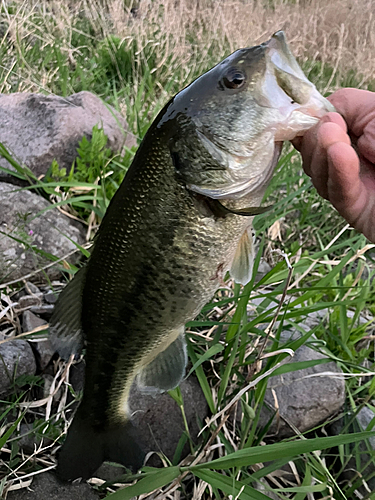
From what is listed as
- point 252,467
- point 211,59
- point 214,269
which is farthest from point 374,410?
point 211,59

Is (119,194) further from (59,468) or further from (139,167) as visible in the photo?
(59,468)

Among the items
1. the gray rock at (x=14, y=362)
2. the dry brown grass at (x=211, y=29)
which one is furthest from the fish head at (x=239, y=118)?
the dry brown grass at (x=211, y=29)

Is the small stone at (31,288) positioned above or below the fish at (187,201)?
below

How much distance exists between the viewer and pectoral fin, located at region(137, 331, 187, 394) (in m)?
1.53

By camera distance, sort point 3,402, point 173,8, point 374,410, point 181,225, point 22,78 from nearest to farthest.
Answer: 1. point 181,225
2. point 3,402
3. point 374,410
4. point 22,78
5. point 173,8

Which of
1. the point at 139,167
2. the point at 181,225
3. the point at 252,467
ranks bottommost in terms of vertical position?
the point at 252,467

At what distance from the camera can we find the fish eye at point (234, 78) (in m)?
1.25

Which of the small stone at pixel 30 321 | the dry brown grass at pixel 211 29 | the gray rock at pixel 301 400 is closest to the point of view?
the gray rock at pixel 301 400

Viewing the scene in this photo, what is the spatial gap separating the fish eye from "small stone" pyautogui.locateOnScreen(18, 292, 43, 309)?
57.8 inches

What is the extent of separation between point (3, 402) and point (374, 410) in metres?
1.58

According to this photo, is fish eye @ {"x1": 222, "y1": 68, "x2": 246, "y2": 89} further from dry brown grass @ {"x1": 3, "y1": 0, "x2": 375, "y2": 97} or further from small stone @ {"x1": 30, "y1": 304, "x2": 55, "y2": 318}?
dry brown grass @ {"x1": 3, "y1": 0, "x2": 375, "y2": 97}

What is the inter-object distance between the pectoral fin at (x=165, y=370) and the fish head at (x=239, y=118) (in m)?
0.63

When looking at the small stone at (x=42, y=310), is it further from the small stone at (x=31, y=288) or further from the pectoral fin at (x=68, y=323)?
the pectoral fin at (x=68, y=323)

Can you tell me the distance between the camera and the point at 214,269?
4.55 ft
